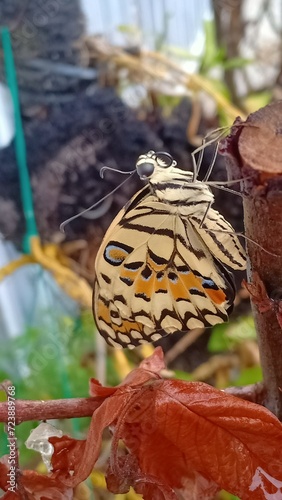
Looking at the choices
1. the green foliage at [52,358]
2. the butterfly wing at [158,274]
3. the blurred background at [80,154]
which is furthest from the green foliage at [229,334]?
the butterfly wing at [158,274]

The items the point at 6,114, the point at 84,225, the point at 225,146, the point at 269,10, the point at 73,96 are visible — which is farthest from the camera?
the point at 269,10

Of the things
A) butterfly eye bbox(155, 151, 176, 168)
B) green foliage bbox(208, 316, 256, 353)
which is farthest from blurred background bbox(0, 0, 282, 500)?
butterfly eye bbox(155, 151, 176, 168)

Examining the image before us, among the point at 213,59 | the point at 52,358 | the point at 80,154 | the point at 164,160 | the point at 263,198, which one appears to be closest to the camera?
the point at 263,198

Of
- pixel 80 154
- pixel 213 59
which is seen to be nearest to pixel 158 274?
pixel 80 154

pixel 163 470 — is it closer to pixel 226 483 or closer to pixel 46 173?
pixel 226 483

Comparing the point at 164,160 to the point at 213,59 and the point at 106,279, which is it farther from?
A: the point at 213,59

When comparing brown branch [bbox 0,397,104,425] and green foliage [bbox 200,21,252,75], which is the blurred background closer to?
green foliage [bbox 200,21,252,75]

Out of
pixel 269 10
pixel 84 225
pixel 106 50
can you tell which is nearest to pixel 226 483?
pixel 84 225

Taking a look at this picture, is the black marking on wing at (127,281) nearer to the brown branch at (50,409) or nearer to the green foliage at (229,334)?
the brown branch at (50,409)
